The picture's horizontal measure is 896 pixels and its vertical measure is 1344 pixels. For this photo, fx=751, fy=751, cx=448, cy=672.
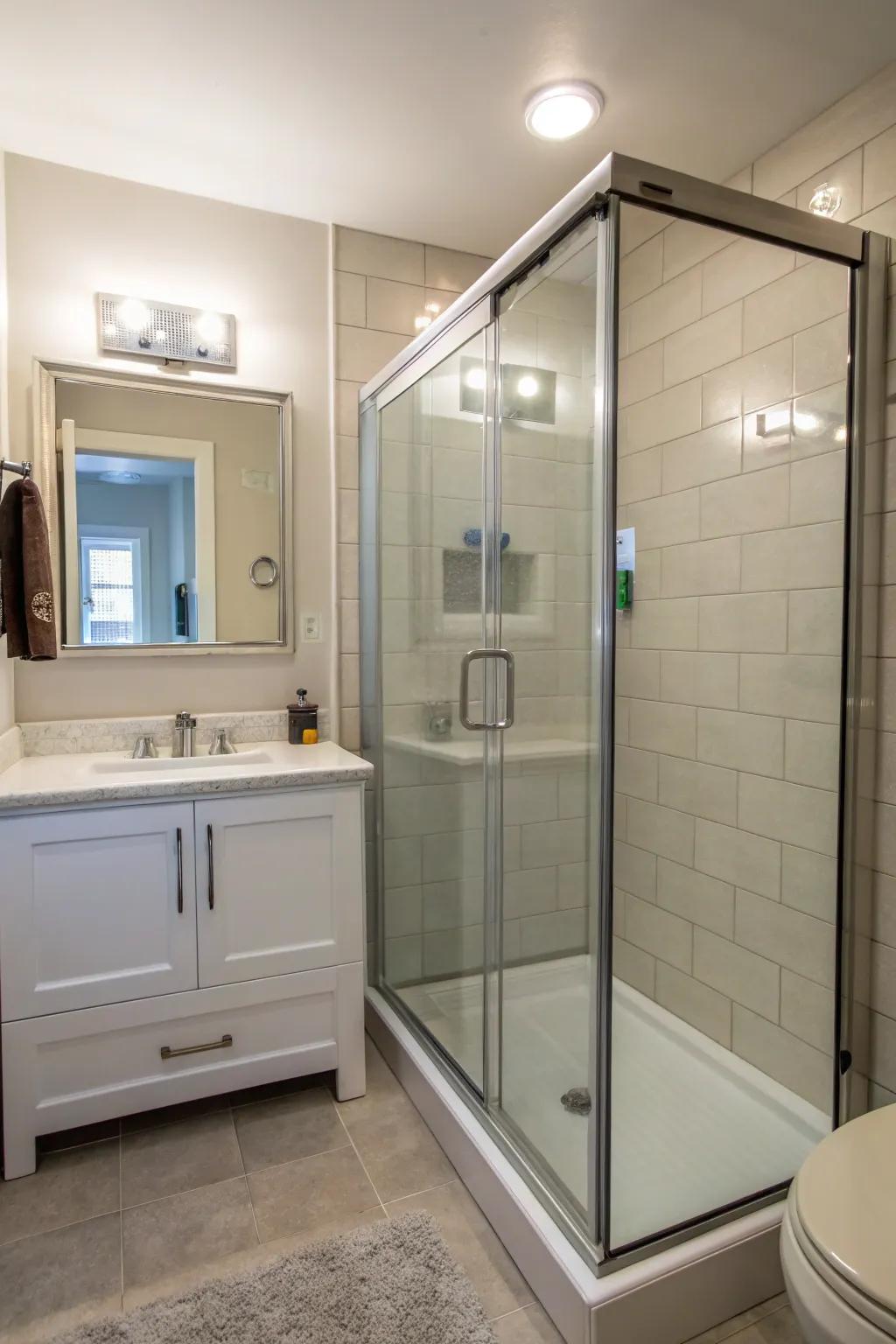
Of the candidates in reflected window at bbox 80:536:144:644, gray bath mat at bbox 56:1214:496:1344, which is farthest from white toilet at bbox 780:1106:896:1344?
reflected window at bbox 80:536:144:644

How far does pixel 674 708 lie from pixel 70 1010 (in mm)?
1629

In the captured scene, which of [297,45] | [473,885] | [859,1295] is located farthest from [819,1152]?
[297,45]

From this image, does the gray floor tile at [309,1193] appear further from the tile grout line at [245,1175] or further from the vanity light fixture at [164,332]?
the vanity light fixture at [164,332]

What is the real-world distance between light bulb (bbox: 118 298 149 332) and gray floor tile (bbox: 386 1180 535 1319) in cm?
233

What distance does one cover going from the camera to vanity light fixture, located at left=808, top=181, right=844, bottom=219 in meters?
1.67

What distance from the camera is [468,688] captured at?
5.83 feet

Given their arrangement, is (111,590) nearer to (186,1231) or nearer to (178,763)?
(178,763)

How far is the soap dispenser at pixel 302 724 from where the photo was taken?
2309 millimetres

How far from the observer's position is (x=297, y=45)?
1.60m

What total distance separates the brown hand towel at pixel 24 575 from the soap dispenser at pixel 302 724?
713 mm

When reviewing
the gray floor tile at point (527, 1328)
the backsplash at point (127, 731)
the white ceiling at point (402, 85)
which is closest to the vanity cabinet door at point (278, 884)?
the backsplash at point (127, 731)

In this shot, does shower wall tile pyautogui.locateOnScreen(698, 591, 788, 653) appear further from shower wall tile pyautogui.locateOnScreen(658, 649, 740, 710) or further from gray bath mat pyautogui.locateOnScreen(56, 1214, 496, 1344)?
gray bath mat pyautogui.locateOnScreen(56, 1214, 496, 1344)

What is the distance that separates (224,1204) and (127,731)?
3.96 ft

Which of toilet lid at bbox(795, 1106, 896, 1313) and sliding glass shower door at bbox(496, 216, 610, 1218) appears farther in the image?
sliding glass shower door at bbox(496, 216, 610, 1218)
